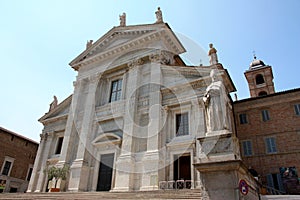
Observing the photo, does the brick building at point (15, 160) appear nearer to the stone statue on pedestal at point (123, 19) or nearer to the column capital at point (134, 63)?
the column capital at point (134, 63)

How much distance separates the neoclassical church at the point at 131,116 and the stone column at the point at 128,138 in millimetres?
57

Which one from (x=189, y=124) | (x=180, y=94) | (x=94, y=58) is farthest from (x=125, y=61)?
(x=189, y=124)

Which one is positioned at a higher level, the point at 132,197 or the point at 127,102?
the point at 127,102

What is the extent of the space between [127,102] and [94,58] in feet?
20.8

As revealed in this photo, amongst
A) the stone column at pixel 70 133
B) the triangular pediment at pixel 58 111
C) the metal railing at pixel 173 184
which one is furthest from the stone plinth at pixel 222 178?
the triangular pediment at pixel 58 111

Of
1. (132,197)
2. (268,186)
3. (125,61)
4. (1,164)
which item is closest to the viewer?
(132,197)

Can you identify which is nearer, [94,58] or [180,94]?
[180,94]

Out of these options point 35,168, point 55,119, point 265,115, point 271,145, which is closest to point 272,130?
point 271,145

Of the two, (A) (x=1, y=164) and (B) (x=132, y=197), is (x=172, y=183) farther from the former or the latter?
(A) (x=1, y=164)

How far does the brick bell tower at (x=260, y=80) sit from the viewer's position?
32250mm

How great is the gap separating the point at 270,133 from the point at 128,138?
1075cm

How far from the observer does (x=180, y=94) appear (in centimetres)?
1521

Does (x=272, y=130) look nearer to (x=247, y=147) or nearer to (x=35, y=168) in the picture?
(x=247, y=147)

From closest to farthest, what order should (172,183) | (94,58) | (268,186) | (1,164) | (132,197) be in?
(132,197) < (172,183) < (268,186) < (94,58) < (1,164)
